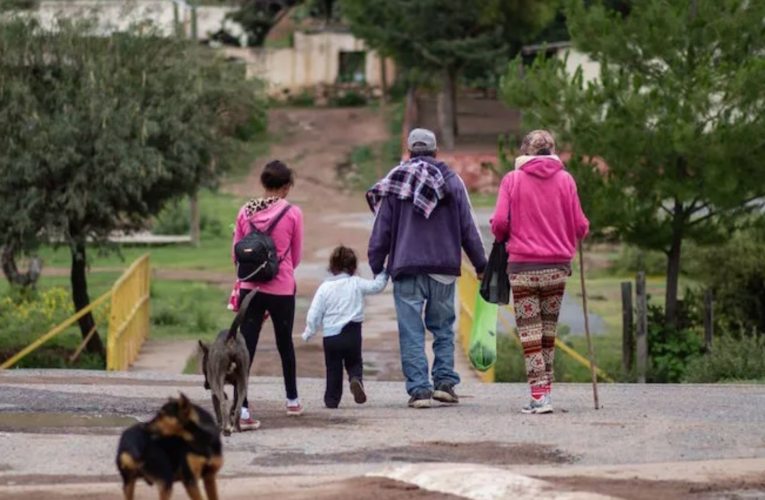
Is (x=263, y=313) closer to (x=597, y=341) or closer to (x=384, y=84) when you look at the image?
(x=597, y=341)

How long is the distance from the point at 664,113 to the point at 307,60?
49997 millimetres

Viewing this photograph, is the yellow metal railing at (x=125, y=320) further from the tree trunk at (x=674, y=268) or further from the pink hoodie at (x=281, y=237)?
the pink hoodie at (x=281, y=237)

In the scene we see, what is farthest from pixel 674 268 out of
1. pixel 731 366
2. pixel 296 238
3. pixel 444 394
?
pixel 296 238

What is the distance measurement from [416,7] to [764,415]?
143 ft

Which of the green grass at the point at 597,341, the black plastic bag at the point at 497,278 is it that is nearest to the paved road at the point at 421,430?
the black plastic bag at the point at 497,278

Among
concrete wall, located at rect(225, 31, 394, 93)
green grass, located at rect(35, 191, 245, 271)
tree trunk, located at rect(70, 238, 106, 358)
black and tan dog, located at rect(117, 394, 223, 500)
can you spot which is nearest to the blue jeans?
black and tan dog, located at rect(117, 394, 223, 500)

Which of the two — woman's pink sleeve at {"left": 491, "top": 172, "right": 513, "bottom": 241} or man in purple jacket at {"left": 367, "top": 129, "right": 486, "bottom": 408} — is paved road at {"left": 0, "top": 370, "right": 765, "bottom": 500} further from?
woman's pink sleeve at {"left": 491, "top": 172, "right": 513, "bottom": 241}

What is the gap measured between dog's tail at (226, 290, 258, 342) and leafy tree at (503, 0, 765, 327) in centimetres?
1112

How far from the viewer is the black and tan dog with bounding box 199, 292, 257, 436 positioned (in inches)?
391

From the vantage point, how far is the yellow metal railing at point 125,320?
769 inches

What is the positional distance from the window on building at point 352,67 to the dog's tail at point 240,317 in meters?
60.6

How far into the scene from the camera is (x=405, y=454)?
934 cm

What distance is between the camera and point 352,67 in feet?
233

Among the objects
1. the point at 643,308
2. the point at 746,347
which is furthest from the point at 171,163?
the point at 746,347
